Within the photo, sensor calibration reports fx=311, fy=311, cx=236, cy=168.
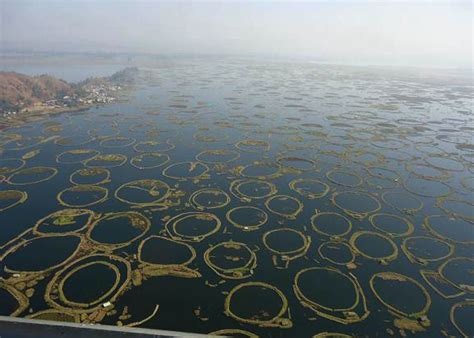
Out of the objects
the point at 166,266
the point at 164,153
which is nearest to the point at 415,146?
the point at 164,153

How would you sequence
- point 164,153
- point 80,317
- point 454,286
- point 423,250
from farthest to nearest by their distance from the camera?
point 164,153, point 423,250, point 454,286, point 80,317

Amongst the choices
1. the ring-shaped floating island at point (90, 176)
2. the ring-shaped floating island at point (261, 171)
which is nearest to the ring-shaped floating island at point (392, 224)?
the ring-shaped floating island at point (261, 171)

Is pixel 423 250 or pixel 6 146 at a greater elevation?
pixel 6 146

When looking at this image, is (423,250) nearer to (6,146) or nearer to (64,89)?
(6,146)

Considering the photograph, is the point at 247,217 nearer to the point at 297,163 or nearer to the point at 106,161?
the point at 297,163

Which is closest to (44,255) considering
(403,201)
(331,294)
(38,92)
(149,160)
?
(149,160)
